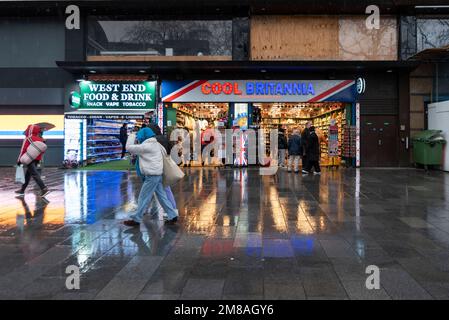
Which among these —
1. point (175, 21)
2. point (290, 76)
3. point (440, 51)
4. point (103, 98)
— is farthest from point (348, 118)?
point (103, 98)

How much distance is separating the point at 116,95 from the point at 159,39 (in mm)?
3027

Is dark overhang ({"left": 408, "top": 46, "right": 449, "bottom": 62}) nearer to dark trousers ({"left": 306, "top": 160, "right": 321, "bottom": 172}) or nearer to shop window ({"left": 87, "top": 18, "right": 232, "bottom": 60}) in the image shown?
dark trousers ({"left": 306, "top": 160, "right": 321, "bottom": 172})

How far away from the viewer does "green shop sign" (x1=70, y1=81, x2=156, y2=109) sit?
19.8 metres

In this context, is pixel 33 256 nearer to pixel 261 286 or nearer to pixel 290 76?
pixel 261 286

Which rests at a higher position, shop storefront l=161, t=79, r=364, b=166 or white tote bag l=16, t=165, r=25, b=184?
shop storefront l=161, t=79, r=364, b=166

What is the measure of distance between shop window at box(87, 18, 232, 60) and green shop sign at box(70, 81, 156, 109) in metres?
1.20

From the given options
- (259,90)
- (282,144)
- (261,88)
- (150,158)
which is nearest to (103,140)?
(259,90)

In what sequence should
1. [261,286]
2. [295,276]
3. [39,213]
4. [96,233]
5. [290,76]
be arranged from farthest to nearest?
1. [290,76]
2. [39,213]
3. [96,233]
4. [295,276]
5. [261,286]

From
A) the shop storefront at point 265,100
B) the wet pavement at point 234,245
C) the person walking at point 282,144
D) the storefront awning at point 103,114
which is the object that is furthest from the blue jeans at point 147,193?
the shop storefront at point 265,100

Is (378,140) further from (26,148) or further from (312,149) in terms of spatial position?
(26,148)

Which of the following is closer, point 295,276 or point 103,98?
point 295,276

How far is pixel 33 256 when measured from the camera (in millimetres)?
5945

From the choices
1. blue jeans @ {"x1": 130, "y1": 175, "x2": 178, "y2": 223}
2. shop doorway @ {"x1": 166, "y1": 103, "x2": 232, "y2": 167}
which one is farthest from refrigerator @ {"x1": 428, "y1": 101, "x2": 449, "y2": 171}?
blue jeans @ {"x1": 130, "y1": 175, "x2": 178, "y2": 223}

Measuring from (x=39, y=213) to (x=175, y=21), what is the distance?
13293mm
